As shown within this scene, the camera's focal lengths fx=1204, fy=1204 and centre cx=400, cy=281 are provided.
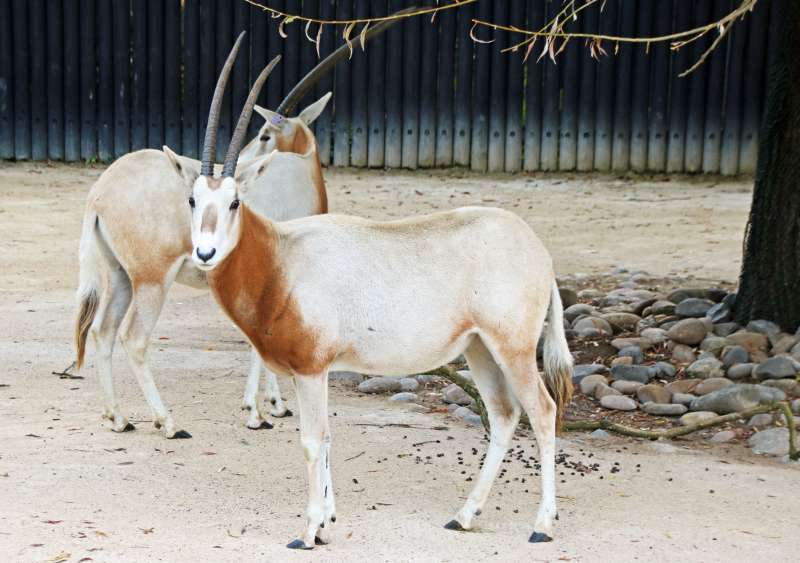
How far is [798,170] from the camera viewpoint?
7590 mm

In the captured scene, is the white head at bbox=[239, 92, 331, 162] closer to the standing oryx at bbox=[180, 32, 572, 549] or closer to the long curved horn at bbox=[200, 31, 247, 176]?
the long curved horn at bbox=[200, 31, 247, 176]

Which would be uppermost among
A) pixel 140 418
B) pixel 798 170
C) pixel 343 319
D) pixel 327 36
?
pixel 327 36

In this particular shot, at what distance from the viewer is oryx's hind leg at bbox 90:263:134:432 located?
20.9ft

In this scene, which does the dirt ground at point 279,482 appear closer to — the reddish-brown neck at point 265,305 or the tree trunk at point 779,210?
the reddish-brown neck at point 265,305

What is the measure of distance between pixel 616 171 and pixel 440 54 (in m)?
2.45

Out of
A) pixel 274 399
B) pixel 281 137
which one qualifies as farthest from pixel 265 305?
pixel 281 137

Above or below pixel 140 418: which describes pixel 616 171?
above

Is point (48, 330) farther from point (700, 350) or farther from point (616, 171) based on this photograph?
point (616, 171)

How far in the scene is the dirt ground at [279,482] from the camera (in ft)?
15.4

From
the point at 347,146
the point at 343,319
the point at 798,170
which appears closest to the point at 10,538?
the point at 343,319

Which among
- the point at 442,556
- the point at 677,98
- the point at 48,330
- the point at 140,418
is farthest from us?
the point at 677,98

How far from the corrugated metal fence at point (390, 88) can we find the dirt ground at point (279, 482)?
562 cm

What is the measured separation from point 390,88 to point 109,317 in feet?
26.3

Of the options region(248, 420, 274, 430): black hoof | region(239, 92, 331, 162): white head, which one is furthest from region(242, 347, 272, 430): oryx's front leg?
region(239, 92, 331, 162): white head
